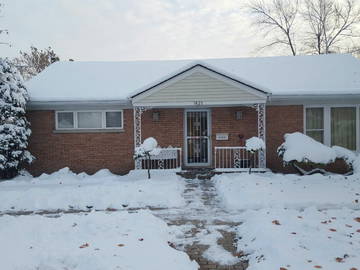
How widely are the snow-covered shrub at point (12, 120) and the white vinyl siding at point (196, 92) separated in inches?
174

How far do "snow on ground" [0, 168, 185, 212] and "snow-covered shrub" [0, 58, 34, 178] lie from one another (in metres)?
1.07

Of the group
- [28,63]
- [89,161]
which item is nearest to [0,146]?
[89,161]

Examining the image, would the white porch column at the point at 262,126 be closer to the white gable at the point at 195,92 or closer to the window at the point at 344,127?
the white gable at the point at 195,92

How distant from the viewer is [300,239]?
5.38 meters

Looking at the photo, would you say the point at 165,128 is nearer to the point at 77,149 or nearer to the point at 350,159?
the point at 77,149

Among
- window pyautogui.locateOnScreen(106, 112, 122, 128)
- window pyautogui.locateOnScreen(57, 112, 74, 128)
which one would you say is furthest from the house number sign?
window pyautogui.locateOnScreen(57, 112, 74, 128)

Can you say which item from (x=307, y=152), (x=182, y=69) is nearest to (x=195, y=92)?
(x=182, y=69)

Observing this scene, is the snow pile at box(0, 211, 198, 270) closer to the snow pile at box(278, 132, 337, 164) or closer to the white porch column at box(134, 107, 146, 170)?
the white porch column at box(134, 107, 146, 170)

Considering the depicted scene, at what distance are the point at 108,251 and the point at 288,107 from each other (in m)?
9.90

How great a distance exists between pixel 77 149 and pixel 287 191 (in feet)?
26.3

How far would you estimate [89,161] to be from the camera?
43.1 ft

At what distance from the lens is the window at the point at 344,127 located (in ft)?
43.0

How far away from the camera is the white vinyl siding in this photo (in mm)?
12070

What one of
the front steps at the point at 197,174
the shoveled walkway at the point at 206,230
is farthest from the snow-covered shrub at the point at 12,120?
the shoveled walkway at the point at 206,230
